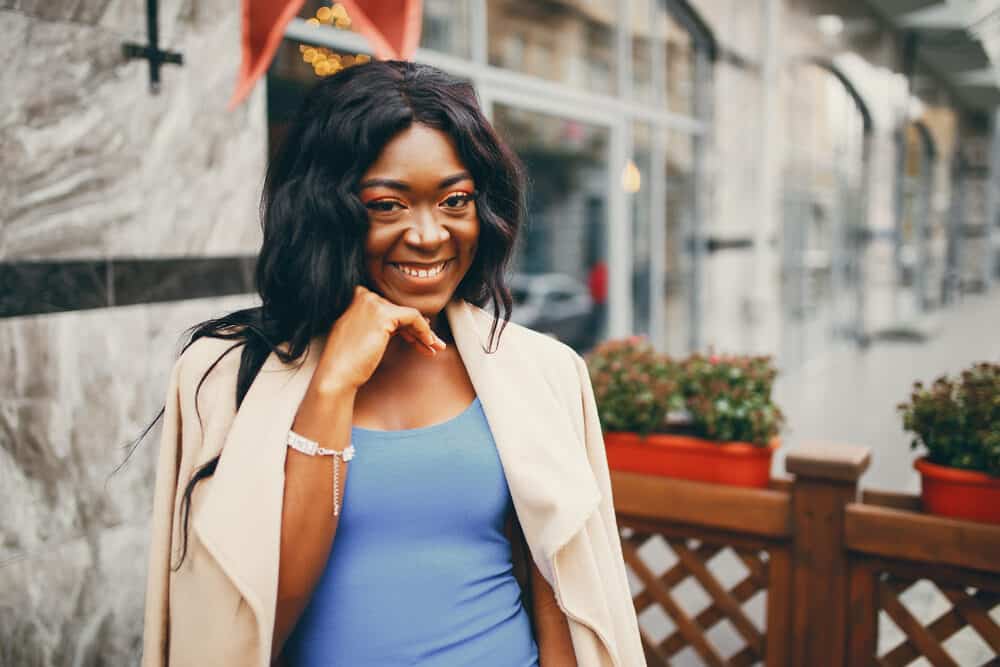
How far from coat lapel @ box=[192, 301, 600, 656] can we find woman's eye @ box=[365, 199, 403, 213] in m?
0.25

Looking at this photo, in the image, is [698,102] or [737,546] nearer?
[737,546]

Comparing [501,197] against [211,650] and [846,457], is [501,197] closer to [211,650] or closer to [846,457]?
[211,650]

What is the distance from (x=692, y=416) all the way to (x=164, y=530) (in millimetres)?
1936

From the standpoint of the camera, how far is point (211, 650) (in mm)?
1281

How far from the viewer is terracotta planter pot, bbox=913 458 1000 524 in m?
2.46

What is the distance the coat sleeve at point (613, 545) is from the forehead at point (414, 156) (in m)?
0.49

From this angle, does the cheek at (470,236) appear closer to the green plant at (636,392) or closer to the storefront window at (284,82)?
the green plant at (636,392)

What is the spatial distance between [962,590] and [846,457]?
1.54ft

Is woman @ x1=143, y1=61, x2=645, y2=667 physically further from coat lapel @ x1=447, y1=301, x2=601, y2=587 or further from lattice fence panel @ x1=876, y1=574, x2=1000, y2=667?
lattice fence panel @ x1=876, y1=574, x2=1000, y2=667

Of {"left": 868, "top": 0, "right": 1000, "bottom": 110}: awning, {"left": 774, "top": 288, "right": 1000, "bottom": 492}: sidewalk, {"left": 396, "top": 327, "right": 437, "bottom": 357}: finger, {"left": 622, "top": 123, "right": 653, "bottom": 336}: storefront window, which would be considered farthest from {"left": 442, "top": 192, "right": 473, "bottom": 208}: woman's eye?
{"left": 868, "top": 0, "right": 1000, "bottom": 110}: awning

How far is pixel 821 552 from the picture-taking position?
263 centimetres

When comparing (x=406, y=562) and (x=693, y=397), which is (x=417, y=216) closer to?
(x=406, y=562)

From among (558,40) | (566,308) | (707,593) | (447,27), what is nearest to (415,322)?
(707,593)

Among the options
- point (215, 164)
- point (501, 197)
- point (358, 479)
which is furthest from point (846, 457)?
point (215, 164)
